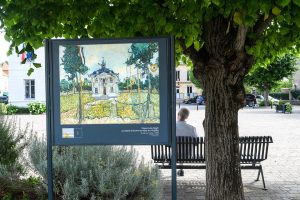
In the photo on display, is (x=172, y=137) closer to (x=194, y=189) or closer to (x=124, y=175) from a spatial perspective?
(x=124, y=175)

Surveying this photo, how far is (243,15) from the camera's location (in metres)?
4.06

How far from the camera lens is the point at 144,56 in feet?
14.4

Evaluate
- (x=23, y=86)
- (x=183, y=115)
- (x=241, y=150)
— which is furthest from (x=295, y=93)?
(x=241, y=150)

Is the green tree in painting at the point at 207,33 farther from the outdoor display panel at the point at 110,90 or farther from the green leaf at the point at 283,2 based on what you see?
the green leaf at the point at 283,2

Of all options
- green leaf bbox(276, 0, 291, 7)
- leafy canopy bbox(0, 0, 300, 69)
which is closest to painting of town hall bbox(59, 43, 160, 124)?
leafy canopy bbox(0, 0, 300, 69)

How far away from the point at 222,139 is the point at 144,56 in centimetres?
145

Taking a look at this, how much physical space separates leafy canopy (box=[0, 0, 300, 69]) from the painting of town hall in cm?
36

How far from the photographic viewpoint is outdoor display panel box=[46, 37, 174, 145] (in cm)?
436

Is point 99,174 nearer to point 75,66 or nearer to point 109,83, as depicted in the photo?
point 109,83

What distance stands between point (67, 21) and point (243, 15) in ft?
7.31

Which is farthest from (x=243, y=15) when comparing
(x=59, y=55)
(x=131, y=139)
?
(x=59, y=55)

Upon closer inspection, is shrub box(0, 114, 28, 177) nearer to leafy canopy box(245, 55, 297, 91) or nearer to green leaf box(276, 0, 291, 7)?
green leaf box(276, 0, 291, 7)

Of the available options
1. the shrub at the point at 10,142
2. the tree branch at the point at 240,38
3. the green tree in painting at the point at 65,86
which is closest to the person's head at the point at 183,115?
the shrub at the point at 10,142

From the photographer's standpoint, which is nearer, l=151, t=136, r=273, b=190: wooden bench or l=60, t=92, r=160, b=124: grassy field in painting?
l=60, t=92, r=160, b=124: grassy field in painting
